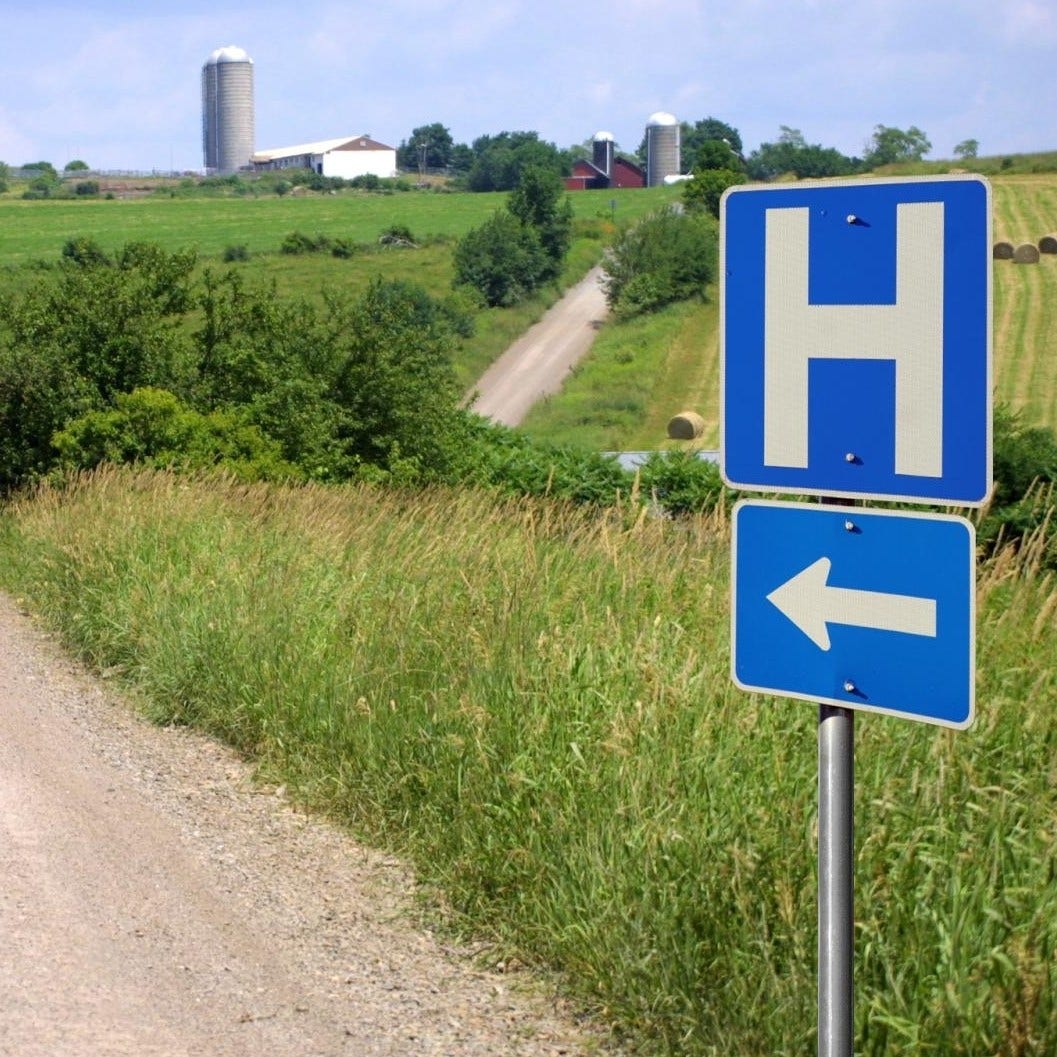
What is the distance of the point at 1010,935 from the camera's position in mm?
3580

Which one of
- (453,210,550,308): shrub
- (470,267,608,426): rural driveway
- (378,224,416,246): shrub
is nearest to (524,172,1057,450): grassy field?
(470,267,608,426): rural driveway

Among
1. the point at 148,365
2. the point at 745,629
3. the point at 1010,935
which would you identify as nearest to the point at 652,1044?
the point at 1010,935

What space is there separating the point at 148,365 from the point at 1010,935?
17308mm

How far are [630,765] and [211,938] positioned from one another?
4.81 feet

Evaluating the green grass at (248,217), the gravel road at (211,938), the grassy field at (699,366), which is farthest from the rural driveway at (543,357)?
the gravel road at (211,938)

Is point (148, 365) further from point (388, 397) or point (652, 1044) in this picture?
point (652, 1044)

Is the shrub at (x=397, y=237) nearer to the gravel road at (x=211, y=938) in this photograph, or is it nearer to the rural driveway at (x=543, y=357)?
the rural driveway at (x=543, y=357)

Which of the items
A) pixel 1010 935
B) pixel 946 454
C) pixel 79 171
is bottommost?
pixel 1010 935

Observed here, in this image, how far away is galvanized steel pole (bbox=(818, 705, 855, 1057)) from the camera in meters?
2.99

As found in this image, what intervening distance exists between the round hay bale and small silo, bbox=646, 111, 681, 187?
111 meters

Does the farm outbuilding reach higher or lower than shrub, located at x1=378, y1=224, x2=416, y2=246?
higher

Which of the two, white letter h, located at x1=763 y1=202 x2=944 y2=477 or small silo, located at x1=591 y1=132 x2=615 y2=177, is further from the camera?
small silo, located at x1=591 y1=132 x2=615 y2=177

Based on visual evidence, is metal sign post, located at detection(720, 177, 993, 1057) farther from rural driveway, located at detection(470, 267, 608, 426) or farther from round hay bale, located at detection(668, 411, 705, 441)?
rural driveway, located at detection(470, 267, 608, 426)

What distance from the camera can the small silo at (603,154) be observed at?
166875mm
